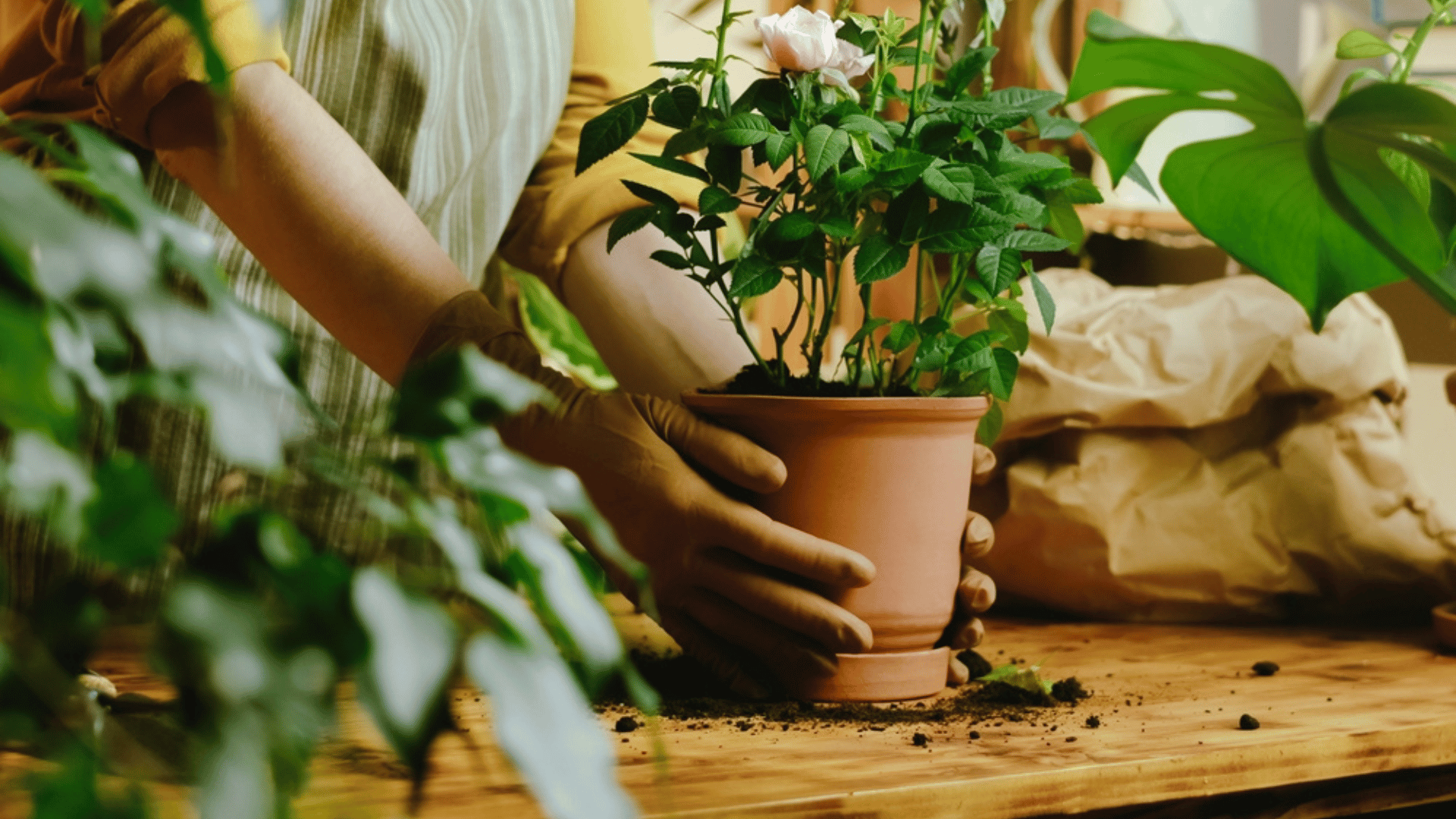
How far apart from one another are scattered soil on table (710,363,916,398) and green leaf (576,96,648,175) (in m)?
0.17

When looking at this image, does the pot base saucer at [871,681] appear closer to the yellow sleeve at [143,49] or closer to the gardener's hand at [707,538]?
the gardener's hand at [707,538]

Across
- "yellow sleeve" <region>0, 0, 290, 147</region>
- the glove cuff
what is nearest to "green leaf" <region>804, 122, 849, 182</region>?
the glove cuff

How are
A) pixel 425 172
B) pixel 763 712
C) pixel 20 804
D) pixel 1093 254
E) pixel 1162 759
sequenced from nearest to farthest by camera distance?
pixel 20 804 < pixel 1162 759 < pixel 763 712 < pixel 425 172 < pixel 1093 254

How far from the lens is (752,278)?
698 mm

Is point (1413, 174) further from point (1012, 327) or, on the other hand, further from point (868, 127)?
point (868, 127)

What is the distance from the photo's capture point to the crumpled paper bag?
41.6 inches

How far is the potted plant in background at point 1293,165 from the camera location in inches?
20.4

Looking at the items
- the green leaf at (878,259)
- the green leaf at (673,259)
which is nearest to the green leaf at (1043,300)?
the green leaf at (878,259)

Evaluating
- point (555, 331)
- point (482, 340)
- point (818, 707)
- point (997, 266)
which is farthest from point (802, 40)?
point (555, 331)

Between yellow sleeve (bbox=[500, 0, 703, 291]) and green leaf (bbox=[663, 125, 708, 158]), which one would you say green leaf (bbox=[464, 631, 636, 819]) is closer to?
green leaf (bbox=[663, 125, 708, 158])

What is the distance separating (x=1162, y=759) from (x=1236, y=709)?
0.17 metres

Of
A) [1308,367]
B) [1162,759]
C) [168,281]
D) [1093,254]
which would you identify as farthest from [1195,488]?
[168,281]

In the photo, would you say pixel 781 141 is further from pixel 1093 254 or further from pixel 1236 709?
pixel 1093 254

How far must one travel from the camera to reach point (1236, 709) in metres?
0.73
